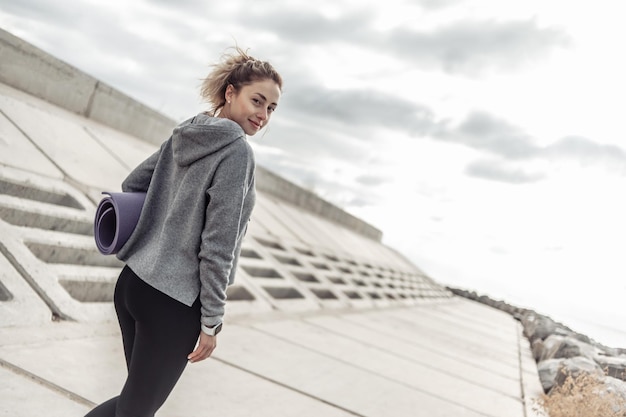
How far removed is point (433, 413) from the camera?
340 centimetres

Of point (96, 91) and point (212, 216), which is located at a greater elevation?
point (96, 91)

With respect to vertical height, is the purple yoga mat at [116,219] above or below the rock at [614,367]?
above

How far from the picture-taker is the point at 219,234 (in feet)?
5.11

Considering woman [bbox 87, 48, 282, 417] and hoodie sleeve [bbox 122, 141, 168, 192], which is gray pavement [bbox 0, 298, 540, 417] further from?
hoodie sleeve [bbox 122, 141, 168, 192]

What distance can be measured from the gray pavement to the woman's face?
4.41ft

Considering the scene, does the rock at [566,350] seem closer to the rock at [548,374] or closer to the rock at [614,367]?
the rock at [614,367]

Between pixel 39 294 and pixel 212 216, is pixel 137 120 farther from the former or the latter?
pixel 212 216

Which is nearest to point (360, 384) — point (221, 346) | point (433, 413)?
point (433, 413)

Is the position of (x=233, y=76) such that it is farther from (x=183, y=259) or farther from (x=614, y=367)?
(x=614, y=367)

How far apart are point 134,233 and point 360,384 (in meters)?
2.41

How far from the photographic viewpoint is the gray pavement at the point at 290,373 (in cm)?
236

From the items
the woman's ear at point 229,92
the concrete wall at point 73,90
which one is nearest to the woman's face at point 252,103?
the woman's ear at point 229,92

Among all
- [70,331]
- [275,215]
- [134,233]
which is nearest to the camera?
[134,233]

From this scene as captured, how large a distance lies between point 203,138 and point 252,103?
0.76 feet
